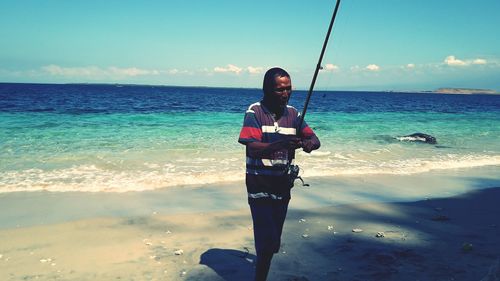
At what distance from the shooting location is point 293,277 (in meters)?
4.36

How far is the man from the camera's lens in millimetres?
3250

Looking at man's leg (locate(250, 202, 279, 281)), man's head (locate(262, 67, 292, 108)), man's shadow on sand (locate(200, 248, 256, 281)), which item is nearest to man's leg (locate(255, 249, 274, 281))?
man's leg (locate(250, 202, 279, 281))

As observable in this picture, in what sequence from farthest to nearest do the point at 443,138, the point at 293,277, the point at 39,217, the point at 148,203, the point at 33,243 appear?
the point at 443,138 → the point at 148,203 → the point at 39,217 → the point at 33,243 → the point at 293,277

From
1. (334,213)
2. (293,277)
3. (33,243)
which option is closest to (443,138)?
(334,213)

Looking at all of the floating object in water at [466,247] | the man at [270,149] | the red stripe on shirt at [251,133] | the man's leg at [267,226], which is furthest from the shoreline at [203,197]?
the red stripe on shirt at [251,133]

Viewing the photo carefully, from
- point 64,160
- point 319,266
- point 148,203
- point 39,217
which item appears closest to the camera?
point 319,266

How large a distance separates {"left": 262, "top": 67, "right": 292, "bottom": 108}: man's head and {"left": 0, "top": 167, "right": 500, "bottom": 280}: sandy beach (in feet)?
7.09

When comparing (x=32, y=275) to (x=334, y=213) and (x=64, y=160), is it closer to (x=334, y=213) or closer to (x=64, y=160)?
(x=334, y=213)

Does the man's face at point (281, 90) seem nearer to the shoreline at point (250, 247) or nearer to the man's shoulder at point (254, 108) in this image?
the man's shoulder at point (254, 108)

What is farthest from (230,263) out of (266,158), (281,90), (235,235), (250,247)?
(281,90)

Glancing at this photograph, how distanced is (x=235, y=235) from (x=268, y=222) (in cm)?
249

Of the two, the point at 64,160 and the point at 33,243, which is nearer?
the point at 33,243

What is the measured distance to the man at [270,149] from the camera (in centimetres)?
325

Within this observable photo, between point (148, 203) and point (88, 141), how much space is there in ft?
30.6
